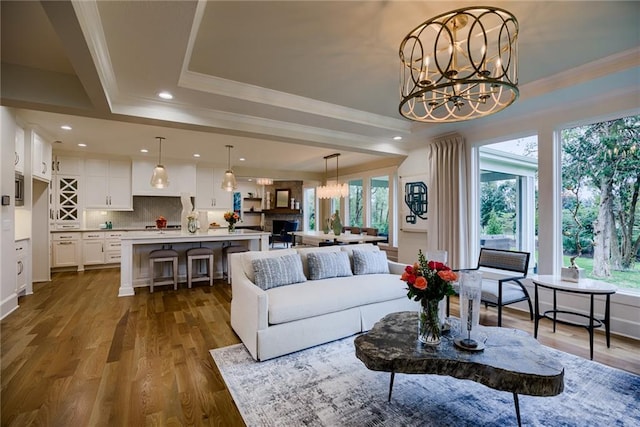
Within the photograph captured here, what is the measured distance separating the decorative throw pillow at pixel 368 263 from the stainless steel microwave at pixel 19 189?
16.0 ft

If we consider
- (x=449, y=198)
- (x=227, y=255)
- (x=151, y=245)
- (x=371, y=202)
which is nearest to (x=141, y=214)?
(x=151, y=245)

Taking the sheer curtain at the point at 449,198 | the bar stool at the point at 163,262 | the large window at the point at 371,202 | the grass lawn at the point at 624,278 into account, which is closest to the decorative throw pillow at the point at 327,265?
the sheer curtain at the point at 449,198

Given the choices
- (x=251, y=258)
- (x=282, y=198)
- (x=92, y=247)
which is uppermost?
(x=282, y=198)

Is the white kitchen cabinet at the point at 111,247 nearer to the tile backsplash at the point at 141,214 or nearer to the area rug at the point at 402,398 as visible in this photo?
the tile backsplash at the point at 141,214

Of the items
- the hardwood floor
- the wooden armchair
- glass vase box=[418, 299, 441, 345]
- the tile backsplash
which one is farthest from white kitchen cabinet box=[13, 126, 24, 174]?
the wooden armchair

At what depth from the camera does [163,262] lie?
16.8 feet

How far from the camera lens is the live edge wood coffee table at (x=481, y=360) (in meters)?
1.57

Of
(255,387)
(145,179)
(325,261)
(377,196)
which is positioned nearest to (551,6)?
(325,261)

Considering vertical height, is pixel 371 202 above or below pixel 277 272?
above

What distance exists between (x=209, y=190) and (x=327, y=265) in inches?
227

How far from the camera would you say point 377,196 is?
24.3 feet

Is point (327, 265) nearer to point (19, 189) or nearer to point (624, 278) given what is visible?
point (624, 278)

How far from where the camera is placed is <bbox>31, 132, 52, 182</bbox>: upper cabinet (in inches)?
184

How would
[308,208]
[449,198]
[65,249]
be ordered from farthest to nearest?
1. [308,208]
2. [65,249]
3. [449,198]
